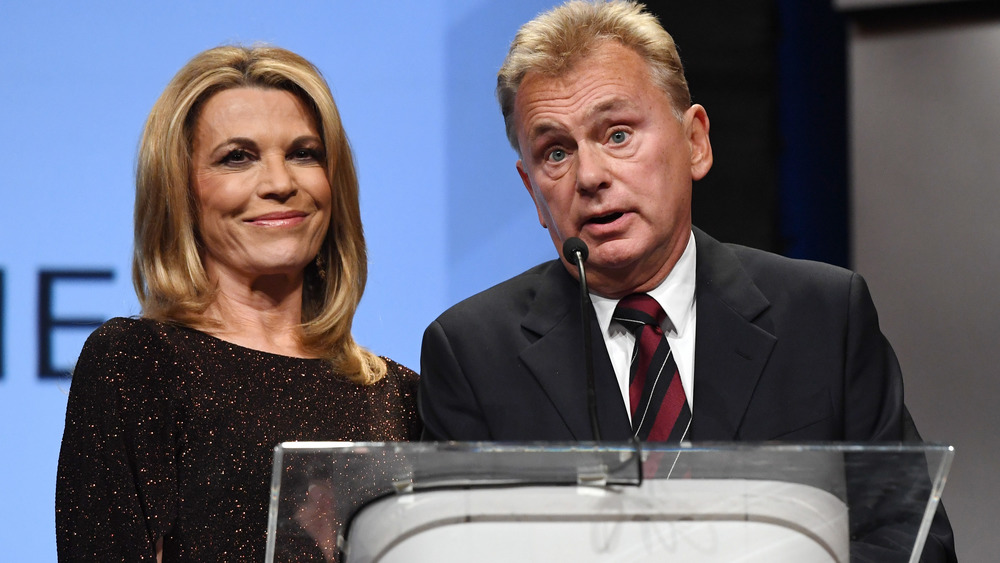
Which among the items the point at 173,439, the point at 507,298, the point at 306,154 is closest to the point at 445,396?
the point at 507,298

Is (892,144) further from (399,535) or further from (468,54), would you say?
(399,535)

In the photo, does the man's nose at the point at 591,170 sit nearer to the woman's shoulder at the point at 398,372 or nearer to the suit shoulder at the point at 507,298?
the suit shoulder at the point at 507,298

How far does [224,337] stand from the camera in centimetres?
179

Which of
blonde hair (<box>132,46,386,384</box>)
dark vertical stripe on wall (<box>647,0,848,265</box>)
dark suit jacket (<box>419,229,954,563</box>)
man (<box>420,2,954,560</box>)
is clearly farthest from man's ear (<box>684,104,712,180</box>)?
dark vertical stripe on wall (<box>647,0,848,265</box>)

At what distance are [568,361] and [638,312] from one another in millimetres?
121

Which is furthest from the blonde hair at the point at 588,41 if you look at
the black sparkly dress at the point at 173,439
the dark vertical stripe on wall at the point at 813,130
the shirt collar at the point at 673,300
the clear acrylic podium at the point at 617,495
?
the dark vertical stripe on wall at the point at 813,130

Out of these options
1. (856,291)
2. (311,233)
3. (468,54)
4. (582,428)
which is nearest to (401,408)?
(311,233)

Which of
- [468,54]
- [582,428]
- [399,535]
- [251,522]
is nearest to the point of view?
[399,535]

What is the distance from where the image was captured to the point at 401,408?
1.86m

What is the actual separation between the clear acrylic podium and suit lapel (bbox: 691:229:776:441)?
0.57 m

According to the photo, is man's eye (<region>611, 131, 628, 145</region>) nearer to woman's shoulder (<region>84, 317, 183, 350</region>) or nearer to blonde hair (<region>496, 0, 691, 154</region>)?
blonde hair (<region>496, 0, 691, 154</region>)

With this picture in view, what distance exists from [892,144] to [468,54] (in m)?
1.14

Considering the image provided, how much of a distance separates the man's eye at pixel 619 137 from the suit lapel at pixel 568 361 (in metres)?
0.23

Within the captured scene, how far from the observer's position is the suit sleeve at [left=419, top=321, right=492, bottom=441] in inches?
61.9
